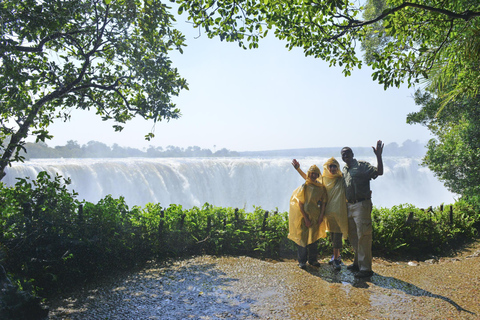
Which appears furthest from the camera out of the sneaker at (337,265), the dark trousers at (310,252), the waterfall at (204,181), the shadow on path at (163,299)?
the waterfall at (204,181)

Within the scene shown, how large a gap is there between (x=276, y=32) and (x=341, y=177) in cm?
265

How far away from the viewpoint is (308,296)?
13.5 ft

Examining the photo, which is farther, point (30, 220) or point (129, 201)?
point (129, 201)

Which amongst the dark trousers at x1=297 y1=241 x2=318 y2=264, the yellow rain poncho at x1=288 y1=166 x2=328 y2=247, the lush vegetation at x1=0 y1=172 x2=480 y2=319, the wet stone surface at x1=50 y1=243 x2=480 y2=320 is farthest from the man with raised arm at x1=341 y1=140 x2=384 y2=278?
the lush vegetation at x1=0 y1=172 x2=480 y2=319

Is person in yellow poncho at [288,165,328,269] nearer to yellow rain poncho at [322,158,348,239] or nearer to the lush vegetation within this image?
yellow rain poncho at [322,158,348,239]

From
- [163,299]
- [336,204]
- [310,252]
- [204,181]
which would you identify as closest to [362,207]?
[336,204]

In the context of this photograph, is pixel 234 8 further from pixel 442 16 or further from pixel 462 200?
pixel 462 200

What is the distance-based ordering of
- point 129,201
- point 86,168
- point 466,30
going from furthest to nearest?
1. point 129,201
2. point 86,168
3. point 466,30

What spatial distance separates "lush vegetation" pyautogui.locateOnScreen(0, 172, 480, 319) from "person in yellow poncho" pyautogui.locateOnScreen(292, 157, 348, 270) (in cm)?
86

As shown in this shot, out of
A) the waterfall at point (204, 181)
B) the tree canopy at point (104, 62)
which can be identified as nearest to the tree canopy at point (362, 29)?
the tree canopy at point (104, 62)

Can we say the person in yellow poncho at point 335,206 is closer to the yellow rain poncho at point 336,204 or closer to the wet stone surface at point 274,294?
the yellow rain poncho at point 336,204

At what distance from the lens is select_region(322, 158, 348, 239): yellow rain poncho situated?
4977mm

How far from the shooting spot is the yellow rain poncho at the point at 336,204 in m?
4.98

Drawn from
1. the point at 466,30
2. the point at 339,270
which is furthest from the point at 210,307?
the point at 466,30
